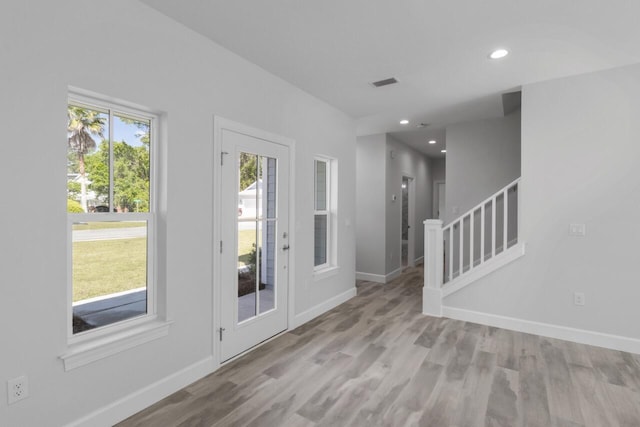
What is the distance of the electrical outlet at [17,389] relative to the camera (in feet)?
5.25

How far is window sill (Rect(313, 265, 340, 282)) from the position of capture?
4008mm

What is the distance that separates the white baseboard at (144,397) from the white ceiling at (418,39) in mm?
2592

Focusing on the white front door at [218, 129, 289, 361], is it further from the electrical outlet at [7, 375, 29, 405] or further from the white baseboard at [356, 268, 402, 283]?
the white baseboard at [356, 268, 402, 283]

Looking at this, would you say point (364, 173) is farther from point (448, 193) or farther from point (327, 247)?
point (327, 247)

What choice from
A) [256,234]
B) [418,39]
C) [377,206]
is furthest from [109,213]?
[377,206]

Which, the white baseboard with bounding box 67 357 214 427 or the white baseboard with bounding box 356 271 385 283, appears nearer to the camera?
the white baseboard with bounding box 67 357 214 427

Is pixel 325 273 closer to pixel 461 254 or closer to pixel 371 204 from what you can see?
pixel 461 254

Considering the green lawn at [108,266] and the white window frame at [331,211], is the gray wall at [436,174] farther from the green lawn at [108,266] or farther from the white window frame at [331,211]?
the green lawn at [108,266]

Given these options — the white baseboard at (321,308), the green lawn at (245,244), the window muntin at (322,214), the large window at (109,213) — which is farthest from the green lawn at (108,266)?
the window muntin at (322,214)

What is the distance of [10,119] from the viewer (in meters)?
1.60

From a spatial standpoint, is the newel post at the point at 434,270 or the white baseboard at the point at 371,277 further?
the white baseboard at the point at 371,277

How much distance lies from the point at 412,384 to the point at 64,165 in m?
2.75

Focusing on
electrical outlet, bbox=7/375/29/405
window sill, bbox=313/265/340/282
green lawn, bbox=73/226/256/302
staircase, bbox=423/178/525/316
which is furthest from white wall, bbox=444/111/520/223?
electrical outlet, bbox=7/375/29/405

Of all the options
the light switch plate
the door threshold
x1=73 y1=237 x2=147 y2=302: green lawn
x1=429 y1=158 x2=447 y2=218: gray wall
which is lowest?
the door threshold
